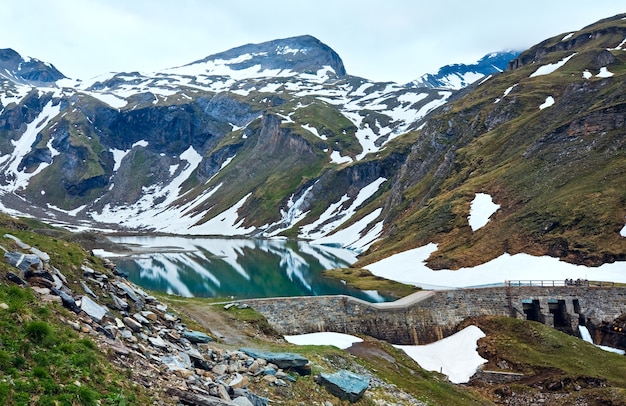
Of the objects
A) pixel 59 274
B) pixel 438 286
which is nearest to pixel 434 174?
pixel 438 286

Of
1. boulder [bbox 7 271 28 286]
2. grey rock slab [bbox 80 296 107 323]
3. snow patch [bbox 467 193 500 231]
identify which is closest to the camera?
boulder [bbox 7 271 28 286]

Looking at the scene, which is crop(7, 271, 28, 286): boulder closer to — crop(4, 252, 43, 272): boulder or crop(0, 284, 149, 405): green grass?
crop(4, 252, 43, 272): boulder

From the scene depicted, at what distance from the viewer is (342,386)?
22.6 meters

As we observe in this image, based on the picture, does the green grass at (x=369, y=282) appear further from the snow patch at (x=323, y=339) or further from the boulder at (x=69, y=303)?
the boulder at (x=69, y=303)

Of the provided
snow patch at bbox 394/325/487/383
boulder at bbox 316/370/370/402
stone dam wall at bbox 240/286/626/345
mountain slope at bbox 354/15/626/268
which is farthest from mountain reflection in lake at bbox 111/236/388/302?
boulder at bbox 316/370/370/402

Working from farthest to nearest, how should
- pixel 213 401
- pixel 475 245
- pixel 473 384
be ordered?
1. pixel 475 245
2. pixel 473 384
3. pixel 213 401

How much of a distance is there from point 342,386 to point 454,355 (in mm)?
28644

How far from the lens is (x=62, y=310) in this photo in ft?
55.1

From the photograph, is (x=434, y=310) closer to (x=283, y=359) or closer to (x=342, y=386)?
(x=342, y=386)

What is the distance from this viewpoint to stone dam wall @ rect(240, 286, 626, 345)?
158 feet

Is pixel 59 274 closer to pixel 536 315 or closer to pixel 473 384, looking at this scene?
pixel 473 384

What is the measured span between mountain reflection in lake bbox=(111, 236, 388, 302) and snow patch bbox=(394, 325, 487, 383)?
22.4 meters

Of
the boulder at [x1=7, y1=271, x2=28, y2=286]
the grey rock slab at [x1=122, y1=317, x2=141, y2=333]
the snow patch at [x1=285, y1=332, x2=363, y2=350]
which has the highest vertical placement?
the boulder at [x1=7, y1=271, x2=28, y2=286]

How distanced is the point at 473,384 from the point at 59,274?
33409 mm
